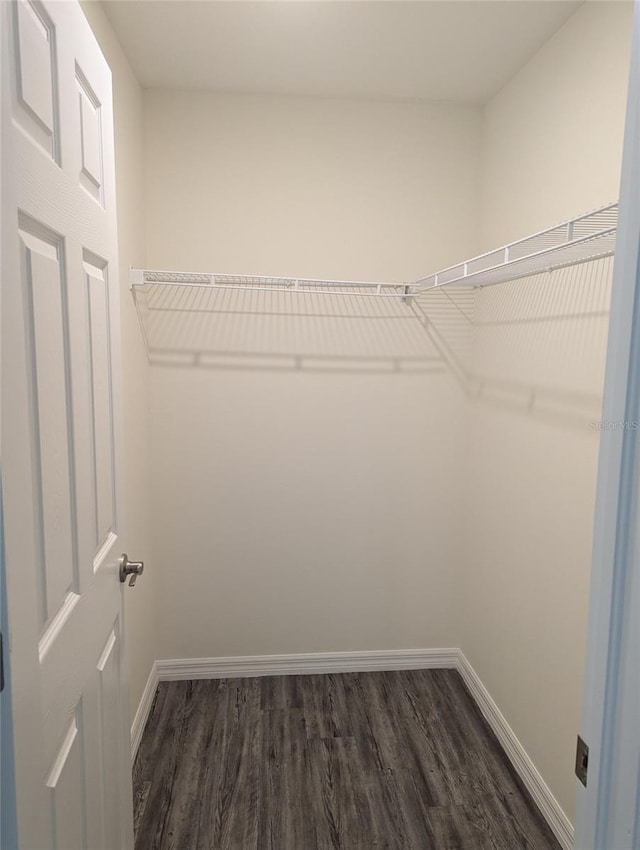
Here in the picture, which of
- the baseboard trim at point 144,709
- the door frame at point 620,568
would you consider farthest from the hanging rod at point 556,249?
the baseboard trim at point 144,709

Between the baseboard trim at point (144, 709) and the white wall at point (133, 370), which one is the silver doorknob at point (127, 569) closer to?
the white wall at point (133, 370)

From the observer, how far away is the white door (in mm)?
729

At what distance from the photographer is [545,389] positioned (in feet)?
6.15

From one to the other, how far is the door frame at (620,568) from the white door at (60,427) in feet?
2.63

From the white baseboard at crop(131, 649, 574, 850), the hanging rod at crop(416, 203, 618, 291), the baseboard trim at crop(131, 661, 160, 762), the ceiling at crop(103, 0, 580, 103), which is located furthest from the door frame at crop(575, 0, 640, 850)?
the baseboard trim at crop(131, 661, 160, 762)

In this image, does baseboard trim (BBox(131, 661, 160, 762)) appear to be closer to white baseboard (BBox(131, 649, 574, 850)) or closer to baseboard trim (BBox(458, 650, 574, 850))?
white baseboard (BBox(131, 649, 574, 850))

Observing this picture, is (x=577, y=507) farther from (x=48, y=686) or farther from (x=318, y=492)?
(x=48, y=686)

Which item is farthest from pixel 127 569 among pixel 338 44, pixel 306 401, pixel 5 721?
pixel 338 44

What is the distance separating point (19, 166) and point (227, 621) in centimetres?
224

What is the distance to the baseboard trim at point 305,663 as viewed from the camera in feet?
8.39

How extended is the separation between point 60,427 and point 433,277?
66.1 inches

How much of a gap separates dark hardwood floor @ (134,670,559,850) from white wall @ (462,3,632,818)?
0.22 m

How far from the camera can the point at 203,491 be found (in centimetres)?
248

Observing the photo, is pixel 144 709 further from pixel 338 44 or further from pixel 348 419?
pixel 338 44
